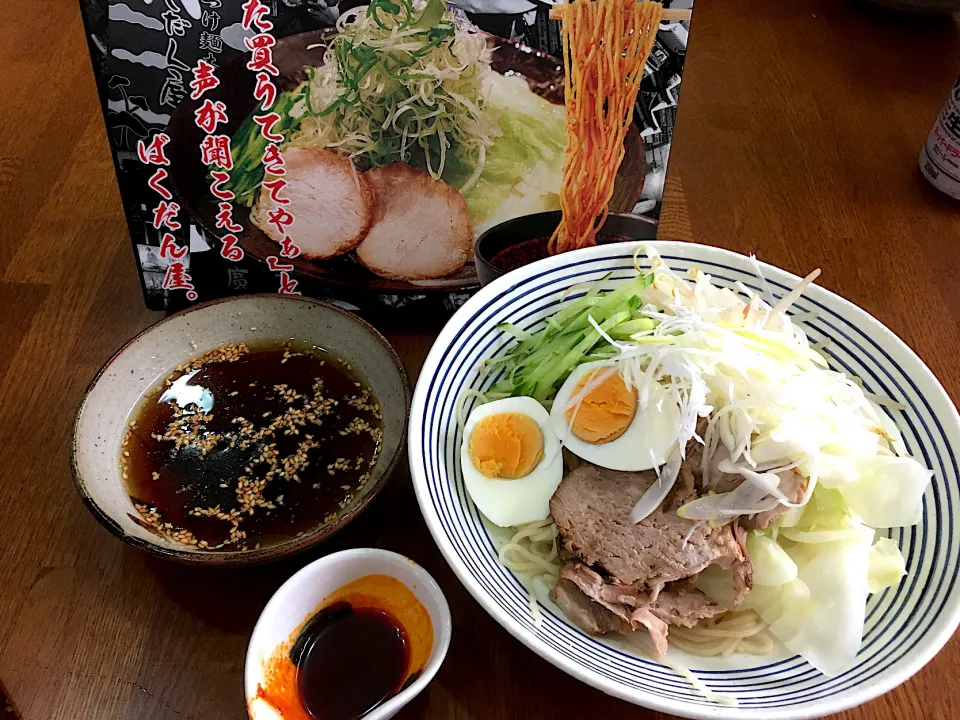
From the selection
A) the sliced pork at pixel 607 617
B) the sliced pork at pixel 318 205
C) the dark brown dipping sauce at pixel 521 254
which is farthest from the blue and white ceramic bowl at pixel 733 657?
the sliced pork at pixel 318 205

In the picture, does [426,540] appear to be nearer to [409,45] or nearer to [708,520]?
[708,520]

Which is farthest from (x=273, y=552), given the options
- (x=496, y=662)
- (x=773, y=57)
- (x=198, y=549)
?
(x=773, y=57)

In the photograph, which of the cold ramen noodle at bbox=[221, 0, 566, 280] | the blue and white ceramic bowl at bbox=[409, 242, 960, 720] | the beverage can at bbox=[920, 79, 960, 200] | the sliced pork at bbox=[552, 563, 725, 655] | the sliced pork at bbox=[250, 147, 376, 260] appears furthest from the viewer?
the beverage can at bbox=[920, 79, 960, 200]

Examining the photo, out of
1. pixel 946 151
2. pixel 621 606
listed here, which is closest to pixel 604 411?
pixel 621 606

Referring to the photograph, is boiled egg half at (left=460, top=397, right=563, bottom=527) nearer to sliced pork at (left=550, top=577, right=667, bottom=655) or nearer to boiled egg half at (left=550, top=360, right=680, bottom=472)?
boiled egg half at (left=550, top=360, right=680, bottom=472)

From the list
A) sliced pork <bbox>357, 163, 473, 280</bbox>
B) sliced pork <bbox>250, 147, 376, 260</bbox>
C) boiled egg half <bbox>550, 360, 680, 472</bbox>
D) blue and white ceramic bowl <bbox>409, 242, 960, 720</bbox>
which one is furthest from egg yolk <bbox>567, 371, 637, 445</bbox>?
sliced pork <bbox>250, 147, 376, 260</bbox>

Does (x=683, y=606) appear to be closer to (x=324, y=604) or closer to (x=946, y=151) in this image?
(x=324, y=604)
